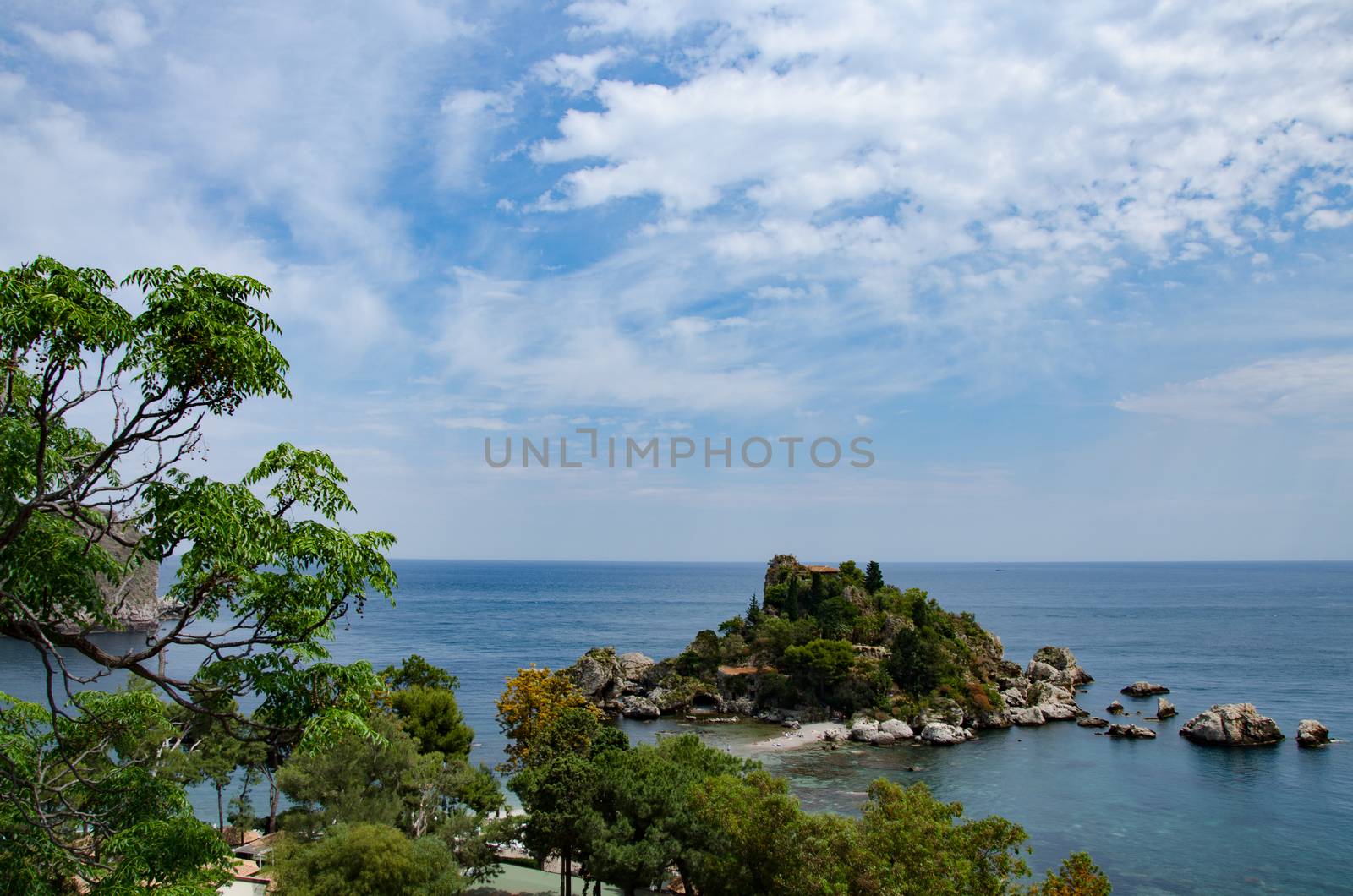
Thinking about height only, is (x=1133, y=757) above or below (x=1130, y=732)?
below

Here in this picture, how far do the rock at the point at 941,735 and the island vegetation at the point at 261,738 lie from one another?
3163cm

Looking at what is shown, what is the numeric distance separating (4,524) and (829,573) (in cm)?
8221

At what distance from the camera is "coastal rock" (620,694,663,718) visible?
225 feet

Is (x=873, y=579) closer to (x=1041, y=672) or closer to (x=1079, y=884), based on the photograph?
(x=1041, y=672)

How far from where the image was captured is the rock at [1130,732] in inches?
2367

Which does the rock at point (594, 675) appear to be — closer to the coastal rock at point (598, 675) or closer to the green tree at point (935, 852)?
the coastal rock at point (598, 675)

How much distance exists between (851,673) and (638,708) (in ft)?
61.1

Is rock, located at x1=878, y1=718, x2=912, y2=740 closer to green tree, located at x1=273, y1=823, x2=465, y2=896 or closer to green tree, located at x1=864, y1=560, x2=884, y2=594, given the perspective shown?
green tree, located at x1=864, y1=560, x2=884, y2=594

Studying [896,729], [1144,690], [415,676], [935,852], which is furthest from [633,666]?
[935,852]

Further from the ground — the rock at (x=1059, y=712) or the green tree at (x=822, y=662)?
the green tree at (x=822, y=662)

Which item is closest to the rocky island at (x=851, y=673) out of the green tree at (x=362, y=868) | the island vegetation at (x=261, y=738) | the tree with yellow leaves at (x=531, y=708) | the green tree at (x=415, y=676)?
the tree with yellow leaves at (x=531, y=708)

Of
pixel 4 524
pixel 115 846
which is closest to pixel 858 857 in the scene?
pixel 115 846

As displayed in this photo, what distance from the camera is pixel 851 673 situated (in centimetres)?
6662

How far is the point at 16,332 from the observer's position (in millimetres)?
7332
